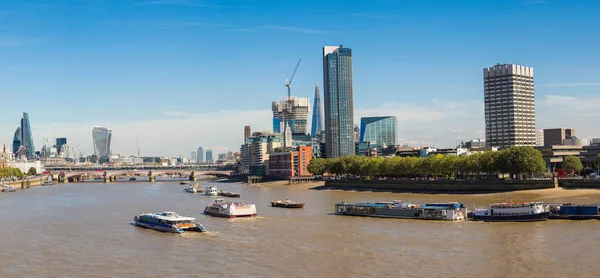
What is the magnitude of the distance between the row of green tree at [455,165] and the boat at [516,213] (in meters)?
50.0

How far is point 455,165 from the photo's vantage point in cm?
13788

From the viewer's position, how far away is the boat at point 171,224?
6975cm

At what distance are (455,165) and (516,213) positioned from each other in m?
66.0

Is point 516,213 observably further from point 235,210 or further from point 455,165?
point 455,165

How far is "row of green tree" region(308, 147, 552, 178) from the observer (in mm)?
121938

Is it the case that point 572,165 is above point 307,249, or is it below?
above

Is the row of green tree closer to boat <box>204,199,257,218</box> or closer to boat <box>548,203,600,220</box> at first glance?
boat <box>548,203,600,220</box>

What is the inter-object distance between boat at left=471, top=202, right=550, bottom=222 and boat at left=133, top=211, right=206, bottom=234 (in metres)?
32.2

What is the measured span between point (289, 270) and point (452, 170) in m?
97.9


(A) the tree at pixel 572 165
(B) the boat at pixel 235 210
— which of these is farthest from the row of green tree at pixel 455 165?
(B) the boat at pixel 235 210

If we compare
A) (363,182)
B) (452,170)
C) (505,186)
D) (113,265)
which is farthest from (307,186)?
(113,265)

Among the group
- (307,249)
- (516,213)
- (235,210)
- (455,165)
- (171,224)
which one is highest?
(455,165)

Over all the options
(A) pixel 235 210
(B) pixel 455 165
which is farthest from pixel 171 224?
(B) pixel 455 165

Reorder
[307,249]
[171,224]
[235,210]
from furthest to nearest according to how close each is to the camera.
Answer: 1. [235,210]
2. [171,224]
3. [307,249]
